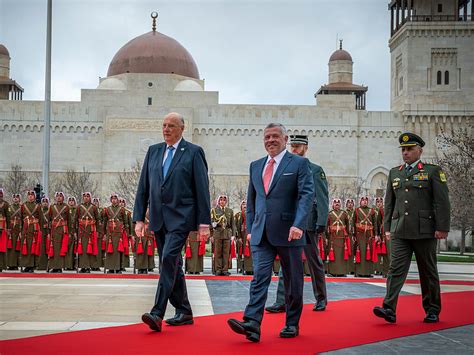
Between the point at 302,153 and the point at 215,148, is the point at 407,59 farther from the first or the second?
the point at 302,153

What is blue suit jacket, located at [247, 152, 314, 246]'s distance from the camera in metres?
6.70

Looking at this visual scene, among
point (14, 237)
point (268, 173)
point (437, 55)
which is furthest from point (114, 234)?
point (437, 55)

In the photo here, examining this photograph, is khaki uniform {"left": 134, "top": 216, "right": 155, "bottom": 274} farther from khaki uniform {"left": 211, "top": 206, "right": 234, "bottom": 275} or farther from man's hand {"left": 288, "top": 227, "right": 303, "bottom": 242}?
man's hand {"left": 288, "top": 227, "right": 303, "bottom": 242}

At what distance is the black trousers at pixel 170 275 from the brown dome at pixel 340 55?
66302 mm

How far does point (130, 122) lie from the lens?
190 feet

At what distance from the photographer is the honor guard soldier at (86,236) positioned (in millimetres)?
16438

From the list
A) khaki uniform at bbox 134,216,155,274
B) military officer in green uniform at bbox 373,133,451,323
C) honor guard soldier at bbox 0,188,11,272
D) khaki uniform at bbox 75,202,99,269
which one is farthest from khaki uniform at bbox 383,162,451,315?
honor guard soldier at bbox 0,188,11,272

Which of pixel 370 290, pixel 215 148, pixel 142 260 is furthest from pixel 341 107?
pixel 370 290

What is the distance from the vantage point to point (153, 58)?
2466 inches

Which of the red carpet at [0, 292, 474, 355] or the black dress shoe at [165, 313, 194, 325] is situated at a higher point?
the black dress shoe at [165, 313, 194, 325]

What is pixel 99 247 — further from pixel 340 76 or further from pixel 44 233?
pixel 340 76

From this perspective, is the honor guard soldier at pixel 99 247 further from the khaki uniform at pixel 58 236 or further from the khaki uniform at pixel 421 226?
the khaki uniform at pixel 421 226

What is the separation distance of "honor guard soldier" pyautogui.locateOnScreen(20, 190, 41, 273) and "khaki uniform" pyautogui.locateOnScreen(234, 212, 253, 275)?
412 centimetres

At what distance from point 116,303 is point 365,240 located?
880cm
